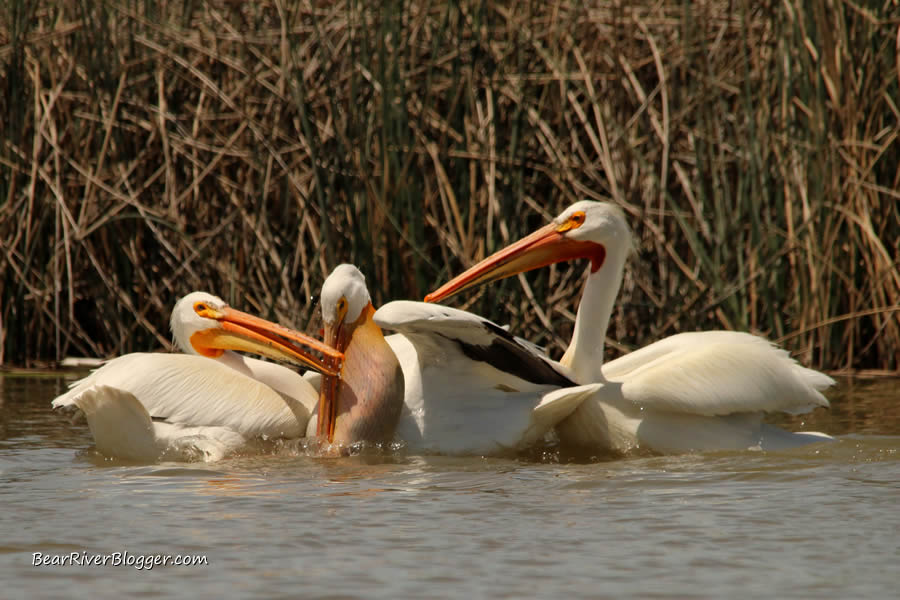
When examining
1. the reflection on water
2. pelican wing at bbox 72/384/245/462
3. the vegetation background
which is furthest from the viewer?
the vegetation background

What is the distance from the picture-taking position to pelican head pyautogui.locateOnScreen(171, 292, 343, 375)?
4.94m

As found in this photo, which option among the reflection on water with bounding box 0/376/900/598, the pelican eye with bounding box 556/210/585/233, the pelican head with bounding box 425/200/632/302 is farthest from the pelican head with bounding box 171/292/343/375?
the pelican eye with bounding box 556/210/585/233

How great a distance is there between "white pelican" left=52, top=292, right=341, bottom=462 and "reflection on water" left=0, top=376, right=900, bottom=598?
120mm

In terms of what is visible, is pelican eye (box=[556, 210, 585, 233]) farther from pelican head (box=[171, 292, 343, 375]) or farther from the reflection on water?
pelican head (box=[171, 292, 343, 375])

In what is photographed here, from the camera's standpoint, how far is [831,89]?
20.3ft

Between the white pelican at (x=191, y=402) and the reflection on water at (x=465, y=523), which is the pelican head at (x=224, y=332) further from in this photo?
the reflection on water at (x=465, y=523)

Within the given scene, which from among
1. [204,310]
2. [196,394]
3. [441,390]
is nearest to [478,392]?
[441,390]

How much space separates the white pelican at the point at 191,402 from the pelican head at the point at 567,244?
662 mm

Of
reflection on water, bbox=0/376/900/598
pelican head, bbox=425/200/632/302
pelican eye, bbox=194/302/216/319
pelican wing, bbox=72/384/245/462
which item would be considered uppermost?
pelican head, bbox=425/200/632/302

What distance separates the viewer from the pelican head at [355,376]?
4.65 m

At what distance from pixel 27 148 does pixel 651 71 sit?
3267 mm

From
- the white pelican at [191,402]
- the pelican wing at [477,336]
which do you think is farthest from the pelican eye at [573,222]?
the white pelican at [191,402]

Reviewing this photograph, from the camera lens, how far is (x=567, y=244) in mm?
4969

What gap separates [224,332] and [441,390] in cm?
96
